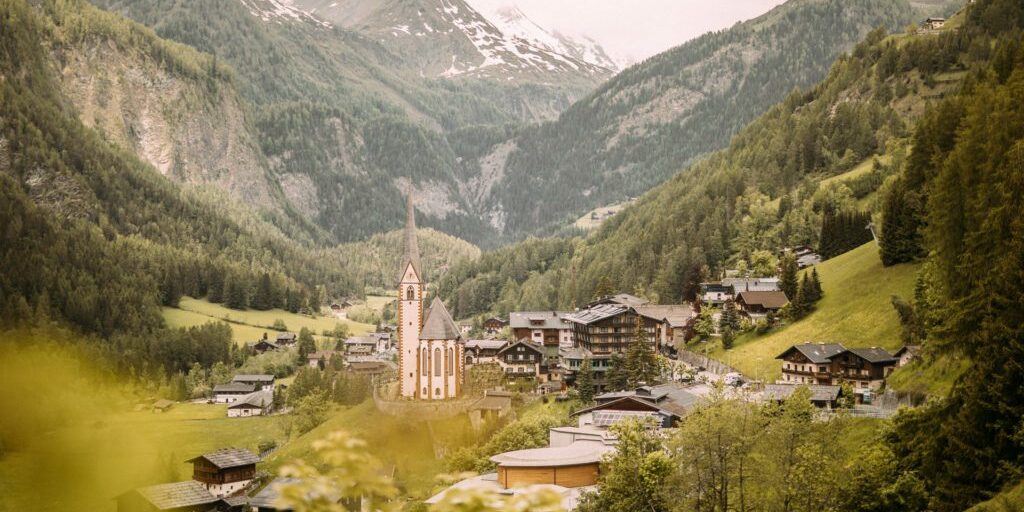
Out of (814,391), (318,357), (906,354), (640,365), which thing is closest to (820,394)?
(814,391)

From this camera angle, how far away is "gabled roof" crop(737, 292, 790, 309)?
10394 centimetres

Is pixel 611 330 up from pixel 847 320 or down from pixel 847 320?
down

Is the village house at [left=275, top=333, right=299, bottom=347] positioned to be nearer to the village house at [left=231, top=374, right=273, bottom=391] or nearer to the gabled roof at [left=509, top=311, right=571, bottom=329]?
the village house at [left=231, top=374, right=273, bottom=391]

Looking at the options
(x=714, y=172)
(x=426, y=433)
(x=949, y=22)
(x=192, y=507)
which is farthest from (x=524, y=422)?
(x=949, y=22)

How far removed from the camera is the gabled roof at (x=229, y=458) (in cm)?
8575

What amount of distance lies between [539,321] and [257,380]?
45543 mm

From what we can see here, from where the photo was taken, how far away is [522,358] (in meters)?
116

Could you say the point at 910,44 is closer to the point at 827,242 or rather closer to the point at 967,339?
the point at 827,242

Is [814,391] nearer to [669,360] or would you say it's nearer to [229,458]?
[669,360]

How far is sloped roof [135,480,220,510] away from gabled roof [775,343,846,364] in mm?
50003

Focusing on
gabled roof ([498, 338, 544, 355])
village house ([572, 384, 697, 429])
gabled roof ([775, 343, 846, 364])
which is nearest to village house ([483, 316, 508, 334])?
gabled roof ([498, 338, 544, 355])

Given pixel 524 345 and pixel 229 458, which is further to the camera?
pixel 524 345

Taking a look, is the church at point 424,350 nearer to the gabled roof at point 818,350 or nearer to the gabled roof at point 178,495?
the gabled roof at point 178,495

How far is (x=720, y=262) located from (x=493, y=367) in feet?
174
